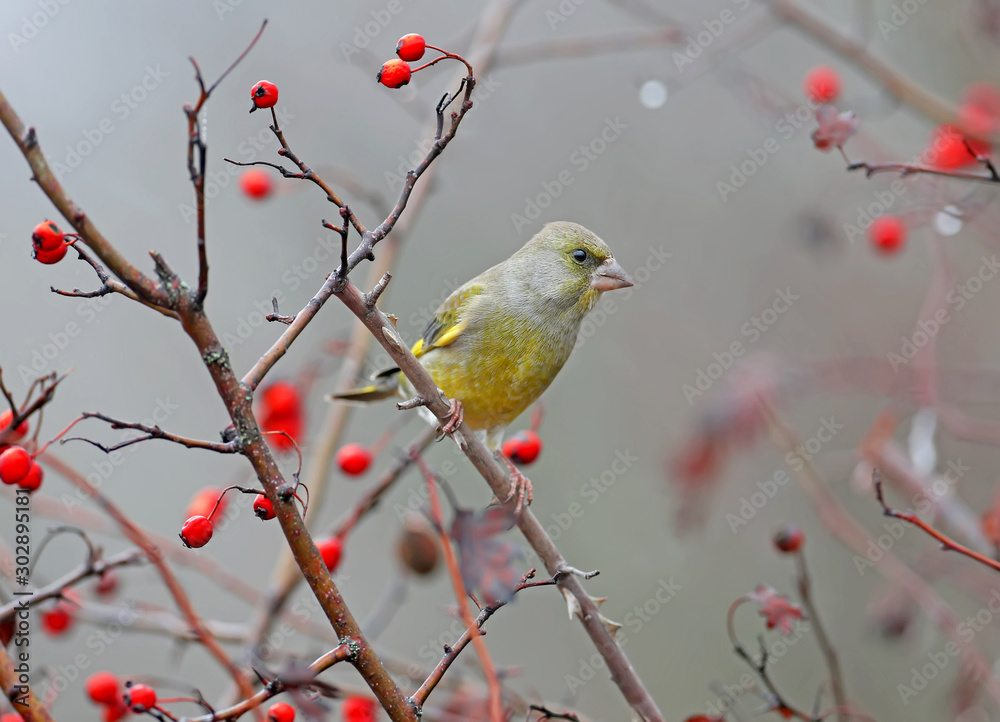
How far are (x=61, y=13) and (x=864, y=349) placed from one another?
7325 mm

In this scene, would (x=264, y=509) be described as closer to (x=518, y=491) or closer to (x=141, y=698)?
(x=141, y=698)

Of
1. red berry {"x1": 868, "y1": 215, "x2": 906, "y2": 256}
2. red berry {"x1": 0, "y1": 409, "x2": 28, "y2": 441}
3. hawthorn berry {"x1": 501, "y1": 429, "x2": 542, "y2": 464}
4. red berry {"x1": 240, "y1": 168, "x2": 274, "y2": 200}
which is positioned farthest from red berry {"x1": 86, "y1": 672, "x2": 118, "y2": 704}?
red berry {"x1": 868, "y1": 215, "x2": 906, "y2": 256}

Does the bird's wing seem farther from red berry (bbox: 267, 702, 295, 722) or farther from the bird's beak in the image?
red berry (bbox: 267, 702, 295, 722)

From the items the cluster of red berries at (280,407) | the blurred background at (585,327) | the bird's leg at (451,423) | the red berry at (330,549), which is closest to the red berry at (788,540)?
the bird's leg at (451,423)

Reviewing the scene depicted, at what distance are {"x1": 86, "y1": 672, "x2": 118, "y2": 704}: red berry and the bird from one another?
1494 mm

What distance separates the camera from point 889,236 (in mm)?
3895

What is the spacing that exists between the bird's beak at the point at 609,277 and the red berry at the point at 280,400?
1.48m

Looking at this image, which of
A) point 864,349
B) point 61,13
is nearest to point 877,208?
point 864,349

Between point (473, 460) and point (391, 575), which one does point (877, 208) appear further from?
point (391, 575)

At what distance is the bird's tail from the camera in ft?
12.3

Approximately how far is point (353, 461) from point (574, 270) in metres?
1.14

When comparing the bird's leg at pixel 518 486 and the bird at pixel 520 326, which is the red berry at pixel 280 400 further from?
the bird's leg at pixel 518 486

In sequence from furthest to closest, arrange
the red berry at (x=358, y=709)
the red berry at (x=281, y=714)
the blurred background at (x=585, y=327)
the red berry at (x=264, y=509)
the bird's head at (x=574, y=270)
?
the blurred background at (x=585, y=327) → the bird's head at (x=574, y=270) → the red berry at (x=358, y=709) → the red berry at (x=281, y=714) → the red berry at (x=264, y=509)

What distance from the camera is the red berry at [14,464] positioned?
189 cm
